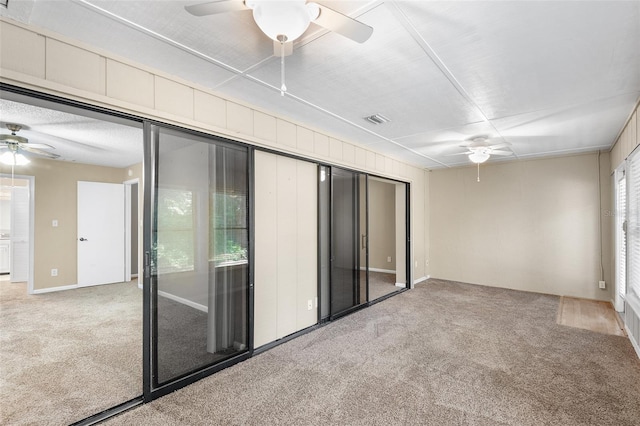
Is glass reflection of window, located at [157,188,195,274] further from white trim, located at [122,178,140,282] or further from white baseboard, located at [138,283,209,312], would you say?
white trim, located at [122,178,140,282]

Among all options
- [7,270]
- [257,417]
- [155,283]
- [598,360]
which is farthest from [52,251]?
[598,360]

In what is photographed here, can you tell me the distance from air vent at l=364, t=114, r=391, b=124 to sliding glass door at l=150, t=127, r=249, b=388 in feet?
4.70

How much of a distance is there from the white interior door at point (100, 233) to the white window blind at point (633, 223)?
8324 mm

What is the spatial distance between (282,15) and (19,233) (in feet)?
26.1

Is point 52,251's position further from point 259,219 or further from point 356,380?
point 356,380

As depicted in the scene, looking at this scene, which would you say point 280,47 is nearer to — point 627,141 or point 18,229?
point 627,141

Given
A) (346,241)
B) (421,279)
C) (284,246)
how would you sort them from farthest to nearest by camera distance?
(421,279) < (346,241) < (284,246)

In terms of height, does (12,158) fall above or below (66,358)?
above

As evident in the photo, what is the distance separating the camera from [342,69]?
89.3 inches

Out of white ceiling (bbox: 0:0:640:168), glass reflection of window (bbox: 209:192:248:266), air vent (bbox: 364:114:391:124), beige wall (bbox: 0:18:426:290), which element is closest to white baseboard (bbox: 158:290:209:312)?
glass reflection of window (bbox: 209:192:248:266)

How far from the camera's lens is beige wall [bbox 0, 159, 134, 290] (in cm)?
555

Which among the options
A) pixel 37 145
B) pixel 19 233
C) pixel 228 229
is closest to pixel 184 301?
pixel 228 229

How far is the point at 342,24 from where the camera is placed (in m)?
1.43

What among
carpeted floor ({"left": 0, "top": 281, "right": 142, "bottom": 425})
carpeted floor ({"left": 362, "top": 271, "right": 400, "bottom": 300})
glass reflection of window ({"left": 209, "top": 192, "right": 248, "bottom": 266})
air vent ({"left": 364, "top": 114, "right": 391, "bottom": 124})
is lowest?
carpeted floor ({"left": 362, "top": 271, "right": 400, "bottom": 300})
